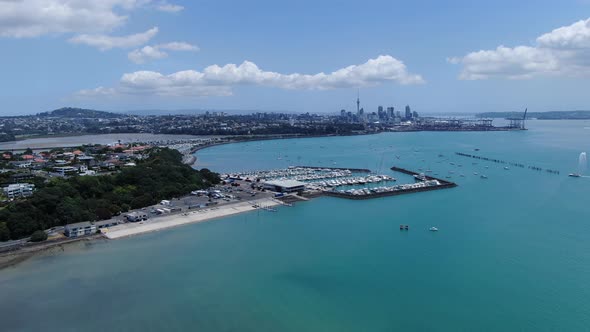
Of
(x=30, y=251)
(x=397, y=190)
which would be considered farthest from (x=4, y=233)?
(x=397, y=190)

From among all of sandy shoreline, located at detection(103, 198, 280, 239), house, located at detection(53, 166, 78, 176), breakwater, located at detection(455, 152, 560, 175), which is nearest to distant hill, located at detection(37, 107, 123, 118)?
house, located at detection(53, 166, 78, 176)

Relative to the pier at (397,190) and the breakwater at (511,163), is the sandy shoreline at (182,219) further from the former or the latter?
the breakwater at (511,163)

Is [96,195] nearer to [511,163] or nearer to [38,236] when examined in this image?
[38,236]

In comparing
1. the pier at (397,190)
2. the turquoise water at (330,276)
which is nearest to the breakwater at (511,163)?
the pier at (397,190)

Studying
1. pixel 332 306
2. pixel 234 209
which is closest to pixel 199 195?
pixel 234 209

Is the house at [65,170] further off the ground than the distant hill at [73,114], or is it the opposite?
the distant hill at [73,114]

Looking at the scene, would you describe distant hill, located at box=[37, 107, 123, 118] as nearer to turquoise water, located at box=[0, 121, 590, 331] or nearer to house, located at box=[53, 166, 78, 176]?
house, located at box=[53, 166, 78, 176]

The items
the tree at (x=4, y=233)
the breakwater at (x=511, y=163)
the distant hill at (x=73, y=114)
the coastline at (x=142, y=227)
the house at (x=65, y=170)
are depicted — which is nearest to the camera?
the coastline at (x=142, y=227)

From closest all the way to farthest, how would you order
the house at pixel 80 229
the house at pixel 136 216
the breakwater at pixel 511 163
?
1. the house at pixel 80 229
2. the house at pixel 136 216
3. the breakwater at pixel 511 163
